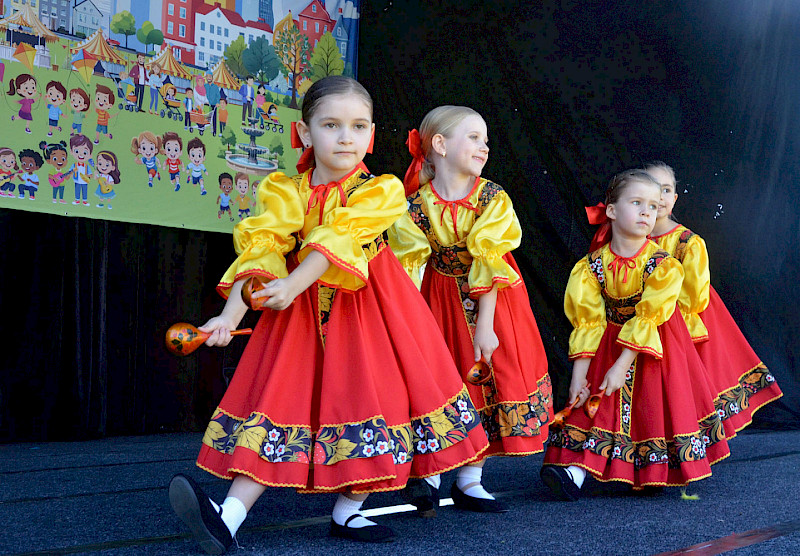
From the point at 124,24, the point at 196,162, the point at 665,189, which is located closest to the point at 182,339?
the point at 665,189

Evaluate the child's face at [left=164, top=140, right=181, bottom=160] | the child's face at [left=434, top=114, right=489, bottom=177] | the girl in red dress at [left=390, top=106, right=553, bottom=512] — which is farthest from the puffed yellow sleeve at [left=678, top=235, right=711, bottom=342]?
the child's face at [left=164, top=140, right=181, bottom=160]

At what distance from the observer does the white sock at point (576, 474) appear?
241cm

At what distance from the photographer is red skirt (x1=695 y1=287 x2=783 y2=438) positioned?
9.72ft

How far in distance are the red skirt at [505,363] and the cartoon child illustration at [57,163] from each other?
205 cm

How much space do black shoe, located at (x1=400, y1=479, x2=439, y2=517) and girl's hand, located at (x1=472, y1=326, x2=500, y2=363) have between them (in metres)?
0.39

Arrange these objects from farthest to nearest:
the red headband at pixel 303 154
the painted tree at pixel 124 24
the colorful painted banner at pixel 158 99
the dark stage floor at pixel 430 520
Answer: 1. the painted tree at pixel 124 24
2. the colorful painted banner at pixel 158 99
3. the red headband at pixel 303 154
4. the dark stage floor at pixel 430 520

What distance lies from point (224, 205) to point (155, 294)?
588 millimetres

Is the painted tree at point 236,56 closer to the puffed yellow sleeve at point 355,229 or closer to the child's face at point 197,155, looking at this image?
the child's face at point 197,155

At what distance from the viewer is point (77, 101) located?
370 centimetres

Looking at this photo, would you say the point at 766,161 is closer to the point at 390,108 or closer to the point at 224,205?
the point at 390,108

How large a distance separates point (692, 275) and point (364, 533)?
1743 millimetres

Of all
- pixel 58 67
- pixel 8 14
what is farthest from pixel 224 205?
pixel 8 14

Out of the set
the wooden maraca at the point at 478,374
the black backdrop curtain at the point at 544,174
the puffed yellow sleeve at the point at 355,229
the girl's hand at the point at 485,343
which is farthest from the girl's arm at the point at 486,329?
the black backdrop curtain at the point at 544,174

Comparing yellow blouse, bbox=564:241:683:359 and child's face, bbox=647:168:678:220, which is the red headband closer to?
yellow blouse, bbox=564:241:683:359
